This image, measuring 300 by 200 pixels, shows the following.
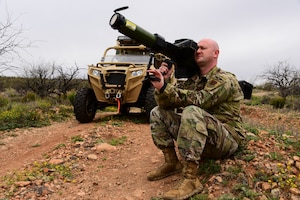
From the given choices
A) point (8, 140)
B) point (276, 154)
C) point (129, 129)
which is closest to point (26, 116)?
point (8, 140)

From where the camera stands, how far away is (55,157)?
406cm

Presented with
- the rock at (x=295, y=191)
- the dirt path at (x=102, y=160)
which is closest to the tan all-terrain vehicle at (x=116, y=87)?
the dirt path at (x=102, y=160)

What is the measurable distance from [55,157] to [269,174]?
268 centimetres

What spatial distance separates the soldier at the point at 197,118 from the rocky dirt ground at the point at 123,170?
18 centimetres

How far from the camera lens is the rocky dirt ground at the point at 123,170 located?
2.78 m

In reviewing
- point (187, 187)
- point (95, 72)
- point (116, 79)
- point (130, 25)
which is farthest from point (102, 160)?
point (95, 72)

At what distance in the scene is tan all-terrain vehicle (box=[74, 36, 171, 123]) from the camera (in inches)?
246

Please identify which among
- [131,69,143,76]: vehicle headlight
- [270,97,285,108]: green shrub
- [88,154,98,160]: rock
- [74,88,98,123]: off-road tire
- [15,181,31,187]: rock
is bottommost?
[270,97,285,108]: green shrub

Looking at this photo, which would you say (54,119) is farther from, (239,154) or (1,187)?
(239,154)

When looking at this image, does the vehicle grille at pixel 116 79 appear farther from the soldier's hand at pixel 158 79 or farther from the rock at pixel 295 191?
the rock at pixel 295 191

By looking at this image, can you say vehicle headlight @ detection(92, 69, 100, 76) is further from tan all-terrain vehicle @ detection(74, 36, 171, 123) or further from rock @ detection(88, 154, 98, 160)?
rock @ detection(88, 154, 98, 160)

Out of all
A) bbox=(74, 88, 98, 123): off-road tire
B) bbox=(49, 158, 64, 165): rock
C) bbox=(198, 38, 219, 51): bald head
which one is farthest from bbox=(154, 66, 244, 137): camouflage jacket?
bbox=(74, 88, 98, 123): off-road tire

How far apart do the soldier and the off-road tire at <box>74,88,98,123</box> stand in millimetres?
3644

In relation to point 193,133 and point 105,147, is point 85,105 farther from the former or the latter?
point 193,133
